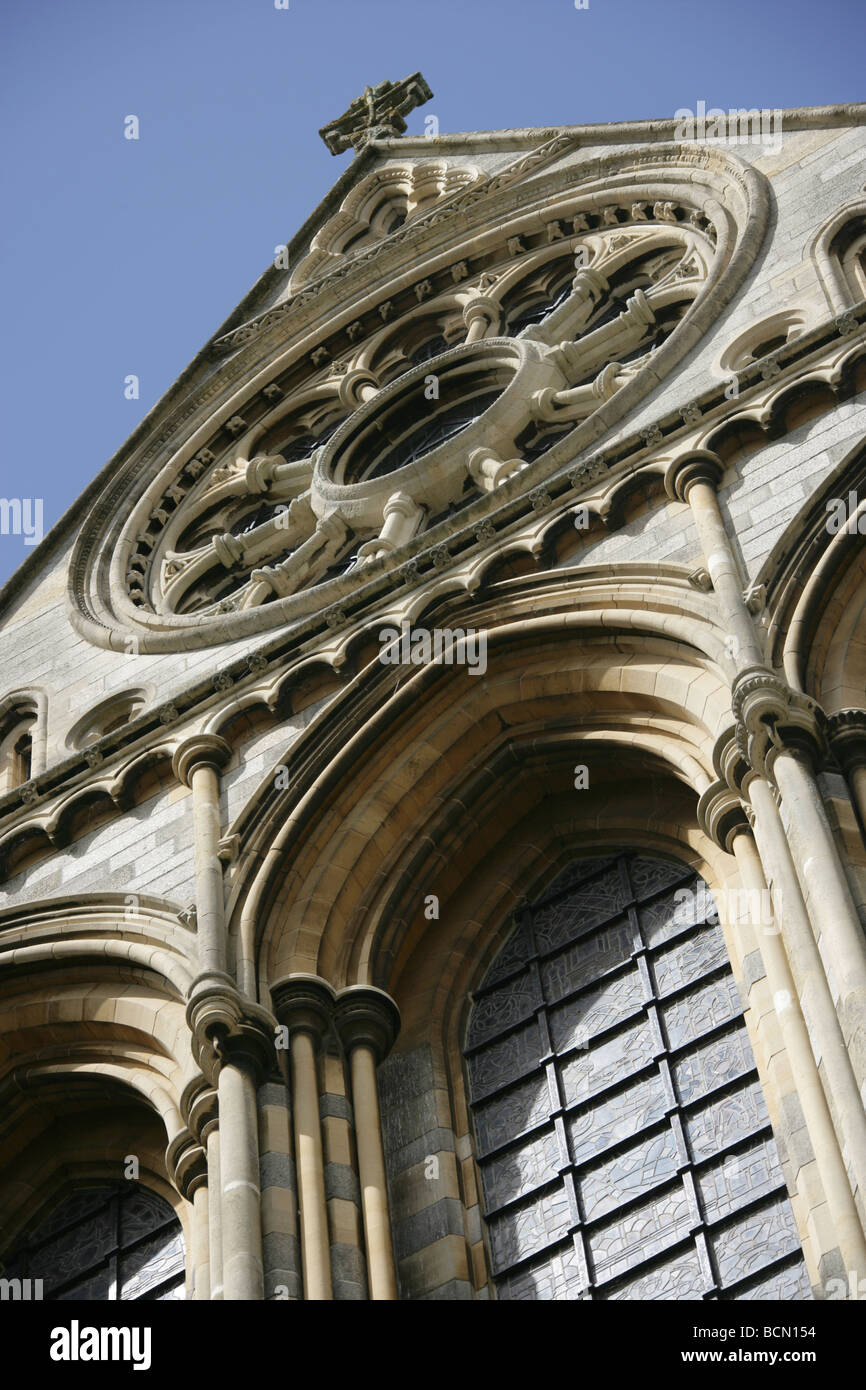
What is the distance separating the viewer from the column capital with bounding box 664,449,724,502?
18250 millimetres

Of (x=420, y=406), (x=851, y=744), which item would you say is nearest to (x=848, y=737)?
(x=851, y=744)

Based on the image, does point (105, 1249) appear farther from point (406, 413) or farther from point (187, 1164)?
point (406, 413)

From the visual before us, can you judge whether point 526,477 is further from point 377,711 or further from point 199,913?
point 199,913

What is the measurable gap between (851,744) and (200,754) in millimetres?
5180

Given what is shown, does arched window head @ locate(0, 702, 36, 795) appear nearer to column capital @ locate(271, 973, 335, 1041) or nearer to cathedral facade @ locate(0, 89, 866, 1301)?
cathedral facade @ locate(0, 89, 866, 1301)

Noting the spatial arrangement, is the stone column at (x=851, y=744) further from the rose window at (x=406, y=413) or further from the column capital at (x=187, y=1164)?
the rose window at (x=406, y=413)

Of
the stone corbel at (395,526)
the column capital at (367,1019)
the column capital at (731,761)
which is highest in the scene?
the stone corbel at (395,526)

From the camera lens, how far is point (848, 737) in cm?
1528

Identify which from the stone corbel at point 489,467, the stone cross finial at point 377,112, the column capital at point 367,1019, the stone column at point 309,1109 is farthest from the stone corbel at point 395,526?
the stone cross finial at point 377,112

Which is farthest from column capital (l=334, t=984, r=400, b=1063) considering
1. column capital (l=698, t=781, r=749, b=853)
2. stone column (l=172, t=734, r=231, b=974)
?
column capital (l=698, t=781, r=749, b=853)

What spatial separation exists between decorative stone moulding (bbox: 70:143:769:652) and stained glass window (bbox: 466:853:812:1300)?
3.59 metres

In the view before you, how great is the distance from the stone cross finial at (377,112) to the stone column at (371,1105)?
1783 centimetres

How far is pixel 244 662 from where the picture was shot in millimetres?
19625

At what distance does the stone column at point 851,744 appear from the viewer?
15.1 meters
